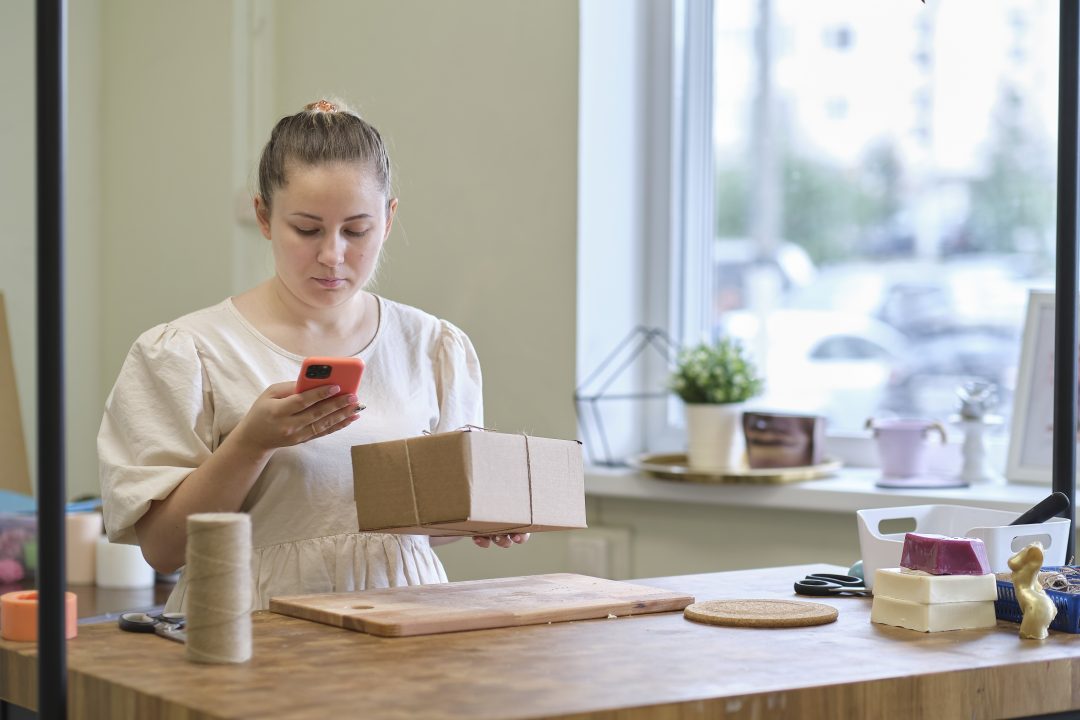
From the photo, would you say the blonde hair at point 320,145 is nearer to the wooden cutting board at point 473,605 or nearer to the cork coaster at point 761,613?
the wooden cutting board at point 473,605

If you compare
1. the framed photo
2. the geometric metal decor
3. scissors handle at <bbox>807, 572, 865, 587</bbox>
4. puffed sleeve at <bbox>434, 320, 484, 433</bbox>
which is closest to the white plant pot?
the geometric metal decor

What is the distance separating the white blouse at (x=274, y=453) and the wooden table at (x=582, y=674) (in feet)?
0.80

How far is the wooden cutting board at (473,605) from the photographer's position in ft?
4.13

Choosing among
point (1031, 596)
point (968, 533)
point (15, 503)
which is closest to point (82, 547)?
point (15, 503)

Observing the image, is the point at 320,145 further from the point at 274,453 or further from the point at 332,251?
the point at 274,453

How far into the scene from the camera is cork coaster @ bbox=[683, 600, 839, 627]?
130 cm

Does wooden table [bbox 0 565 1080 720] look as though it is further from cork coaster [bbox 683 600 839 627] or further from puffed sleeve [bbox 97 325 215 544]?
puffed sleeve [bbox 97 325 215 544]

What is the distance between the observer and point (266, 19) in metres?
2.90

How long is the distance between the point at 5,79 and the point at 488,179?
3.65 feet

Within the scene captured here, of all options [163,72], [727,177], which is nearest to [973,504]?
[727,177]

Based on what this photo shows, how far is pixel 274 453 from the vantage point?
157cm

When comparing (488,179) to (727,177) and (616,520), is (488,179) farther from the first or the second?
(616,520)

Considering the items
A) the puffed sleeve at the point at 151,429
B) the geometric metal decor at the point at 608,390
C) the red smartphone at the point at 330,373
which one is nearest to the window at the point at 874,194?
the geometric metal decor at the point at 608,390

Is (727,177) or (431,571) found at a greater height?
(727,177)
